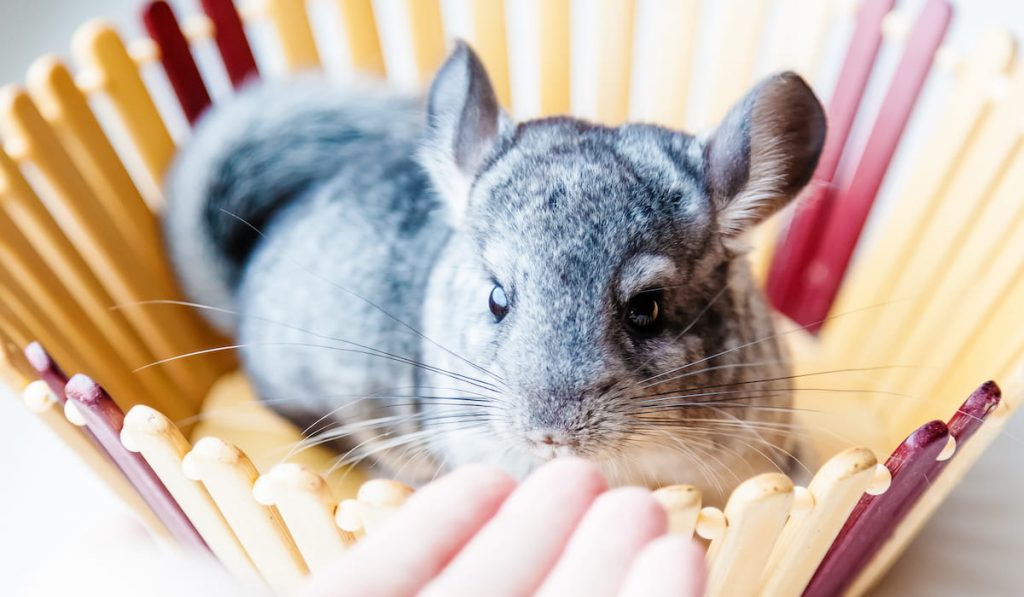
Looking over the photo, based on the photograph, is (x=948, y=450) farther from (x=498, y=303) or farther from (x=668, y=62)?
(x=668, y=62)

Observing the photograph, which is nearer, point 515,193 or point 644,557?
point 644,557

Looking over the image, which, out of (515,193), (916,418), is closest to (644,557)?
(515,193)

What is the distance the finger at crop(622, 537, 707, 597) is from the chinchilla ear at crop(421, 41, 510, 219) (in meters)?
0.51

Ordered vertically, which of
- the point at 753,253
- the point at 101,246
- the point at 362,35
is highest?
the point at 362,35

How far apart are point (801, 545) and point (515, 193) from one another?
0.40 meters

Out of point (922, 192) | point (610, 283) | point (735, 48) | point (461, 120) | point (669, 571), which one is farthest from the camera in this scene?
point (735, 48)

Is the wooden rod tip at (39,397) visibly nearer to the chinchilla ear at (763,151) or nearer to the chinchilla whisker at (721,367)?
the chinchilla whisker at (721,367)

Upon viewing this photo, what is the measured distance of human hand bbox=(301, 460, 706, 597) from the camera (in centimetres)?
54

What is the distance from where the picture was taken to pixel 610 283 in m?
0.76

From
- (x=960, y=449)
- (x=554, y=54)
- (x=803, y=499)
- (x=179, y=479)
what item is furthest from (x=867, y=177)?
(x=179, y=479)

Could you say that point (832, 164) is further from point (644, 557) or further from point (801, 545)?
point (644, 557)

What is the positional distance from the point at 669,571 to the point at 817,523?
0.26m

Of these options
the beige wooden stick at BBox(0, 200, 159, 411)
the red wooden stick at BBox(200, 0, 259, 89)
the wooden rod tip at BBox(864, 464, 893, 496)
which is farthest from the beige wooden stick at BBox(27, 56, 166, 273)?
the wooden rod tip at BBox(864, 464, 893, 496)

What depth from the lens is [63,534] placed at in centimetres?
125
